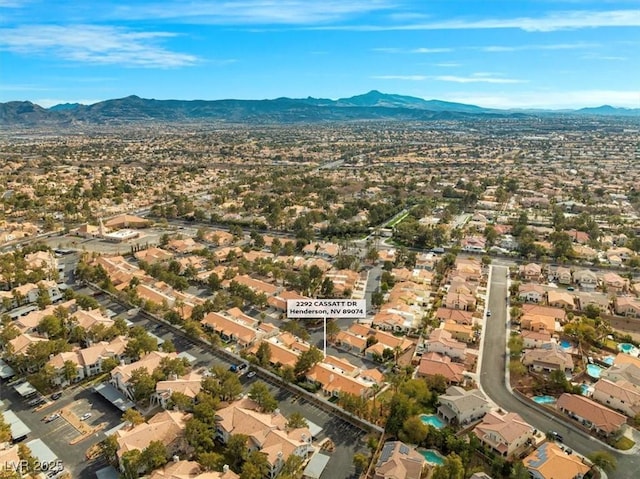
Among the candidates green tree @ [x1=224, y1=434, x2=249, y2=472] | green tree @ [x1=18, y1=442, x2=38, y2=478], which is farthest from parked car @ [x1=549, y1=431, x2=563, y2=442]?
green tree @ [x1=18, y1=442, x2=38, y2=478]

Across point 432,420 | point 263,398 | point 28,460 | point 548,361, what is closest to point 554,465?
point 432,420

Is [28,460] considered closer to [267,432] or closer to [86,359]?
[86,359]

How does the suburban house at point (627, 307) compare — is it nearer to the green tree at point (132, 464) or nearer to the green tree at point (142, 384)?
the green tree at point (142, 384)

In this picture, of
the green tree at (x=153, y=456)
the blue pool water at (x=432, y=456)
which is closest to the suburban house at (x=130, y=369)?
the green tree at (x=153, y=456)

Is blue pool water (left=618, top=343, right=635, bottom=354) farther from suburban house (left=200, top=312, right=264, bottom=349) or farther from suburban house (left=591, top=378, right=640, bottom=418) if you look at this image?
suburban house (left=200, top=312, right=264, bottom=349)

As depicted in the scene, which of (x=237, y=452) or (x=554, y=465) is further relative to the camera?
(x=237, y=452)

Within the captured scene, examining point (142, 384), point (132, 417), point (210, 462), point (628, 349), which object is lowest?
point (628, 349)

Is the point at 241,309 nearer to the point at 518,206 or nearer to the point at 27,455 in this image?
the point at 27,455
